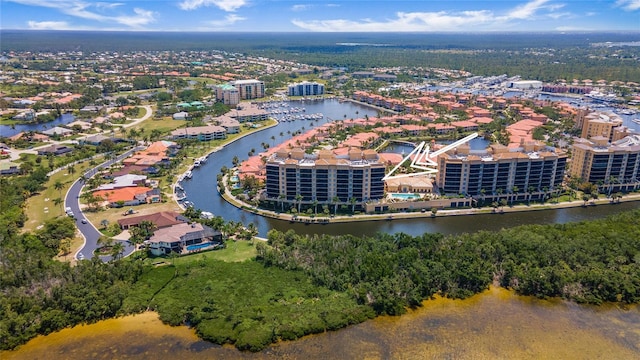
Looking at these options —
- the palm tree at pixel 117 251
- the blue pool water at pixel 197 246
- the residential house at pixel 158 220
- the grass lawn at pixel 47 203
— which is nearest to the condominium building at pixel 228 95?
the grass lawn at pixel 47 203

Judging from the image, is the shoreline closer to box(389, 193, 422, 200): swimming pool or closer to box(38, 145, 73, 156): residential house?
box(389, 193, 422, 200): swimming pool

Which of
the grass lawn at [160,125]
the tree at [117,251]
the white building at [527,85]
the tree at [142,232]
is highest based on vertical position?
the white building at [527,85]

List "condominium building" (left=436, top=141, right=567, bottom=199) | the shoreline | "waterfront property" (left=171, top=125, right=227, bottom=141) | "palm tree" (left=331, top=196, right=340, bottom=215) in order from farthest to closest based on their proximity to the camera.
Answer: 1. "waterfront property" (left=171, top=125, right=227, bottom=141)
2. "condominium building" (left=436, top=141, right=567, bottom=199)
3. "palm tree" (left=331, top=196, right=340, bottom=215)
4. the shoreline

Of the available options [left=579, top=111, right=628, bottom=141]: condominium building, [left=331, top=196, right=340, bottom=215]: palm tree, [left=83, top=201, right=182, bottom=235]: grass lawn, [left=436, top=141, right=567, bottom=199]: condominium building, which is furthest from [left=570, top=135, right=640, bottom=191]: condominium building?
[left=83, top=201, right=182, bottom=235]: grass lawn

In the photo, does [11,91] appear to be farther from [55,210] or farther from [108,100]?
[55,210]

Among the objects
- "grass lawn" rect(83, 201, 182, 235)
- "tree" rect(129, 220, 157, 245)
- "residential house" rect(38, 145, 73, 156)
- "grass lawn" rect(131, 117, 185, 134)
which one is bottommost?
"grass lawn" rect(83, 201, 182, 235)

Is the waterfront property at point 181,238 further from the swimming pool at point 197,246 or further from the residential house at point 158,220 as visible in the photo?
the residential house at point 158,220
